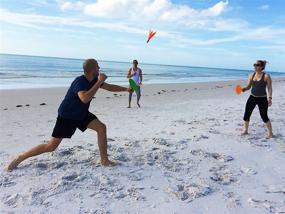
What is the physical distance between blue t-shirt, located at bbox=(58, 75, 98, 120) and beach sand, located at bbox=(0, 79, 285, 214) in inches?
29.6

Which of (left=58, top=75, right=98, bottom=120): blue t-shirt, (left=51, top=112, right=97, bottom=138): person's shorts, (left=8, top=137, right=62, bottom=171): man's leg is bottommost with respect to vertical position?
(left=8, top=137, right=62, bottom=171): man's leg

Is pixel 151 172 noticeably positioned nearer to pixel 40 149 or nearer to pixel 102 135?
pixel 102 135

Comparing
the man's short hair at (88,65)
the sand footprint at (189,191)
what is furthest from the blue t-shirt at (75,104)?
the sand footprint at (189,191)

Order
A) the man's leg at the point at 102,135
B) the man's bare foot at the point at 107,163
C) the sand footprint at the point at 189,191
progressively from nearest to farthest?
the sand footprint at the point at 189,191, the man's leg at the point at 102,135, the man's bare foot at the point at 107,163

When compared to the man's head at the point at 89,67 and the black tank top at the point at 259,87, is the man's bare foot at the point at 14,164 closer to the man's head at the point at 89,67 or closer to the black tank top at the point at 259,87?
the man's head at the point at 89,67

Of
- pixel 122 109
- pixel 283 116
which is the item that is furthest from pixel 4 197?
pixel 283 116

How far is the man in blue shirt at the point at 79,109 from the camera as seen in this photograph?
4.20m

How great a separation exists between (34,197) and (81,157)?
1.39m

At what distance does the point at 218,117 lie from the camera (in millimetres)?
9078

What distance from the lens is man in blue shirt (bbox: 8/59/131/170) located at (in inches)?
165

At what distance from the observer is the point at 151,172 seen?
4652mm

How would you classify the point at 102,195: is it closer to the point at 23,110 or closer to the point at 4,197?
the point at 4,197

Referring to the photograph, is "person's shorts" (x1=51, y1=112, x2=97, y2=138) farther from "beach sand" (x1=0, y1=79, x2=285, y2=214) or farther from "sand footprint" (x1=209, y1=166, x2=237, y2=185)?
"sand footprint" (x1=209, y1=166, x2=237, y2=185)

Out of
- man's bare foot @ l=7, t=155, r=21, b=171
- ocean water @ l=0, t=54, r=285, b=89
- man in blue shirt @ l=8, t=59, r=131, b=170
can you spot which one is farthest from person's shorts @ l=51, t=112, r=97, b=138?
ocean water @ l=0, t=54, r=285, b=89
